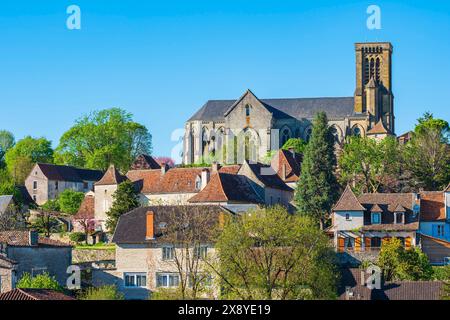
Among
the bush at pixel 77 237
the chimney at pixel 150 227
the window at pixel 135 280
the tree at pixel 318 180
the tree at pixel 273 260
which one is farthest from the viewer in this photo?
the bush at pixel 77 237

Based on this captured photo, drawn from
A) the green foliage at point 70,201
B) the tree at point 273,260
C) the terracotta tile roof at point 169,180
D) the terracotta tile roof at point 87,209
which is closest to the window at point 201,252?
the tree at point 273,260

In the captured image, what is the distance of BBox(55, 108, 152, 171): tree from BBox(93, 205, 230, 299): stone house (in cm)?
5409

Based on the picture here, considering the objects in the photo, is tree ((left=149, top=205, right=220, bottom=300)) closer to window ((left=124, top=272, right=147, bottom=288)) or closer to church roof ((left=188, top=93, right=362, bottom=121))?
window ((left=124, top=272, right=147, bottom=288))

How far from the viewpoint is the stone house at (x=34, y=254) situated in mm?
56469

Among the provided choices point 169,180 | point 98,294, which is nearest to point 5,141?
point 169,180

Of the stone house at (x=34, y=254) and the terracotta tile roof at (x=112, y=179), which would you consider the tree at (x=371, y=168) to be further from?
the stone house at (x=34, y=254)

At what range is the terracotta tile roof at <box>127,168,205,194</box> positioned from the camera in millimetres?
82062

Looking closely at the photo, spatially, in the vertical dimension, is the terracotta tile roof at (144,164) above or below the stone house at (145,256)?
above

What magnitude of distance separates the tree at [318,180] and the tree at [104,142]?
132 feet

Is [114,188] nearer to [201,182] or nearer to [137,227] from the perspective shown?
[201,182]

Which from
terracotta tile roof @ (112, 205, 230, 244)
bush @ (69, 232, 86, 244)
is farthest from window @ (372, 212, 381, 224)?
bush @ (69, 232, 86, 244)

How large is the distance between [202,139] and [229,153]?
7143 millimetres

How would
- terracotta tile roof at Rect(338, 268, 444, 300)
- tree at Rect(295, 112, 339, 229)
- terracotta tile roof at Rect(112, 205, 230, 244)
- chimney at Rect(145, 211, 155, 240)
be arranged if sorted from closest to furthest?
terracotta tile roof at Rect(338, 268, 444, 300), chimney at Rect(145, 211, 155, 240), terracotta tile roof at Rect(112, 205, 230, 244), tree at Rect(295, 112, 339, 229)

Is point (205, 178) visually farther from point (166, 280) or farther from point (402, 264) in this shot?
point (402, 264)
